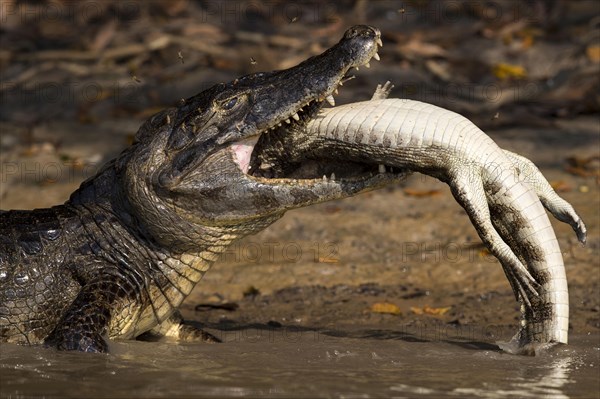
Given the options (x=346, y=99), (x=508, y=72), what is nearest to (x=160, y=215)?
(x=346, y=99)

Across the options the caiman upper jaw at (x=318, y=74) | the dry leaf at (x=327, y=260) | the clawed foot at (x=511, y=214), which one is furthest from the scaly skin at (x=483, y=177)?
the dry leaf at (x=327, y=260)

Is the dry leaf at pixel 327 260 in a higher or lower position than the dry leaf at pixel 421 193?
lower

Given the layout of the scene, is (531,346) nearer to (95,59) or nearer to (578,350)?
(578,350)

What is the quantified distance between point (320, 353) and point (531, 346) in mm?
936

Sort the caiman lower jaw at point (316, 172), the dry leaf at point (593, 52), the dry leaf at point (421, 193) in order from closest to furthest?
1. the caiman lower jaw at point (316, 172)
2. the dry leaf at point (421, 193)
3. the dry leaf at point (593, 52)

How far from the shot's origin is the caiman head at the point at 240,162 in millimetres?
4848

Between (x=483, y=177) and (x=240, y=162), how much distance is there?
1132 mm

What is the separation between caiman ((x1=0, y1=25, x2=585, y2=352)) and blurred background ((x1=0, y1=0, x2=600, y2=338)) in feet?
3.68

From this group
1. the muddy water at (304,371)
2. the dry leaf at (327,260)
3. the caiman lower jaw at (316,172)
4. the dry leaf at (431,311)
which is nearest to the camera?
the muddy water at (304,371)

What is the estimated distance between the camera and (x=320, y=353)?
A: 4867 mm

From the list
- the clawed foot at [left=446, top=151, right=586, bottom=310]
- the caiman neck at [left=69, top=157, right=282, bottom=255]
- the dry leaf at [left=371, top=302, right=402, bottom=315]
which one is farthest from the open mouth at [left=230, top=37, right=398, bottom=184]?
the dry leaf at [left=371, top=302, right=402, bottom=315]

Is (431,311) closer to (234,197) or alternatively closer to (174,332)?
(174,332)

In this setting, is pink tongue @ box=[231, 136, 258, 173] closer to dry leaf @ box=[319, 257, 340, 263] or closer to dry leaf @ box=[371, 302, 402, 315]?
dry leaf @ box=[371, 302, 402, 315]

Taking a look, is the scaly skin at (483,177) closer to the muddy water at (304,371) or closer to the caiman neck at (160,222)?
the muddy water at (304,371)
